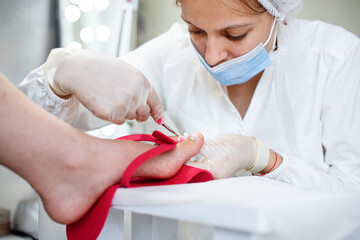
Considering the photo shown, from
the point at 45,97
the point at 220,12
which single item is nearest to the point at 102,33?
the point at 45,97

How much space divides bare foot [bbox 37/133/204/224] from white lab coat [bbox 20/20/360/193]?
0.35 meters

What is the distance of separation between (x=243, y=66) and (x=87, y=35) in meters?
1.18

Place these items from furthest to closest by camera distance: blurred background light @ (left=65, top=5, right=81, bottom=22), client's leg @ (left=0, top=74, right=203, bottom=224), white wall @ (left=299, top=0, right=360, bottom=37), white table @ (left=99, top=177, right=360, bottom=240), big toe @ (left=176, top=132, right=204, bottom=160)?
blurred background light @ (left=65, top=5, right=81, bottom=22) < white wall @ (left=299, top=0, right=360, bottom=37) < big toe @ (left=176, top=132, right=204, bottom=160) < client's leg @ (left=0, top=74, right=203, bottom=224) < white table @ (left=99, top=177, right=360, bottom=240)

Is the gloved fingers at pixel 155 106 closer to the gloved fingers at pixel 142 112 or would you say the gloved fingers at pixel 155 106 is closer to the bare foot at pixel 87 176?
the gloved fingers at pixel 142 112

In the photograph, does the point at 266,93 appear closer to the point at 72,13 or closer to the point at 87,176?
the point at 87,176

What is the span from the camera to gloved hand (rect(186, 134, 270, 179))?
0.85 metres

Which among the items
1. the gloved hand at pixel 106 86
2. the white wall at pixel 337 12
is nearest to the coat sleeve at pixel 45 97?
the gloved hand at pixel 106 86

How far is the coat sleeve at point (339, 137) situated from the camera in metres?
0.97

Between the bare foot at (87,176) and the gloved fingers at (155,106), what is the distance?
0.17 m

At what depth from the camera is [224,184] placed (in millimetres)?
666

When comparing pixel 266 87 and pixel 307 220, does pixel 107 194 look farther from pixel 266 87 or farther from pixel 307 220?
pixel 266 87

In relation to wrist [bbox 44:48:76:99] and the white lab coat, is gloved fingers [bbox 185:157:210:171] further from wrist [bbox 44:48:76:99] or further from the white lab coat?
wrist [bbox 44:48:76:99]

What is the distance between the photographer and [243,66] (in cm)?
106

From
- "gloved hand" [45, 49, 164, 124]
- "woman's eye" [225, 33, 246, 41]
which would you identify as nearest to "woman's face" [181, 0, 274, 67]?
"woman's eye" [225, 33, 246, 41]
